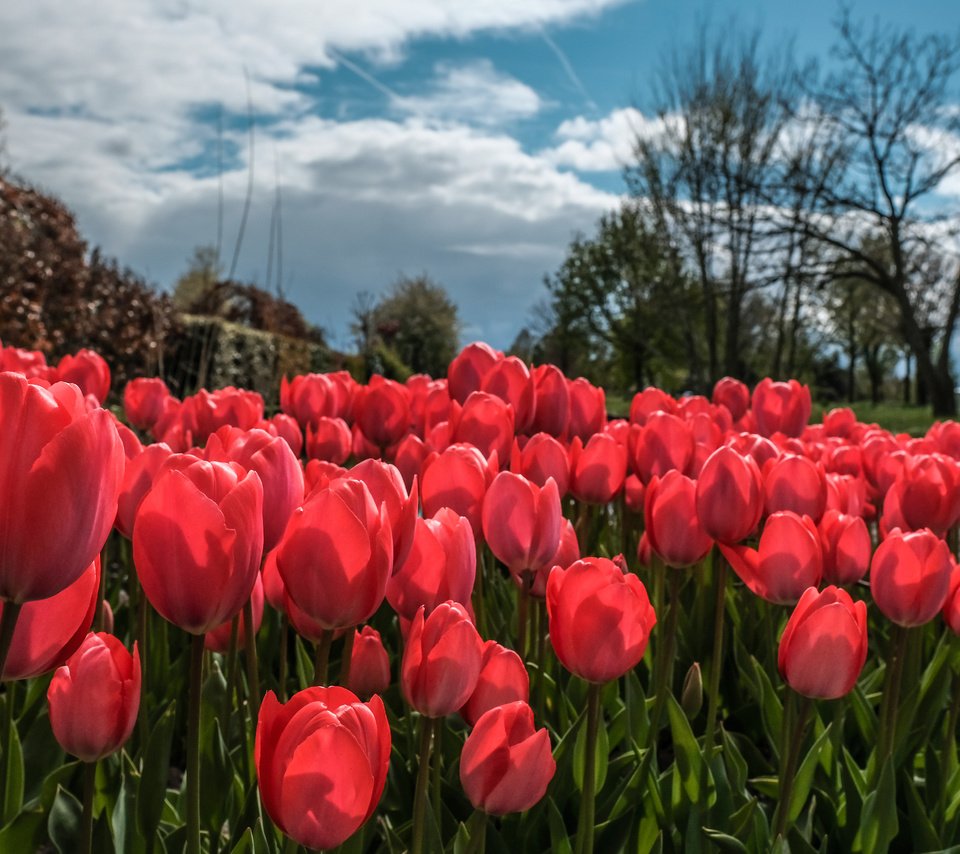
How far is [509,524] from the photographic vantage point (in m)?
1.52

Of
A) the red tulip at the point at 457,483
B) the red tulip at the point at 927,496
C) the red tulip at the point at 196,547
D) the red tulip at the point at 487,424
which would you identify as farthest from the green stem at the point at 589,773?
the red tulip at the point at 927,496

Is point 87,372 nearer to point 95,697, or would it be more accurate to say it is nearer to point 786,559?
point 95,697

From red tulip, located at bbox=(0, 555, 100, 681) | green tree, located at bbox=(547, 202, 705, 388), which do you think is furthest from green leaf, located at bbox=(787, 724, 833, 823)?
green tree, located at bbox=(547, 202, 705, 388)

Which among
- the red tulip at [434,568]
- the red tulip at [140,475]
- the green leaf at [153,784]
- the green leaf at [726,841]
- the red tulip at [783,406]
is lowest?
the green leaf at [726,841]

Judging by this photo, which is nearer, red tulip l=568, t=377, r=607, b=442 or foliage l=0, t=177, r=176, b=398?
red tulip l=568, t=377, r=607, b=442

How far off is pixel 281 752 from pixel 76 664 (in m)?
0.36

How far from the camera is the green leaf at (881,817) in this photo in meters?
1.61

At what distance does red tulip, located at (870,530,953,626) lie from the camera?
63.4 inches

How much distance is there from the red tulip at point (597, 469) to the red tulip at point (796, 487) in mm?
336

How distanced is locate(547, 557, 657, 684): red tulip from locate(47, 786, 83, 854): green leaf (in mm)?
915

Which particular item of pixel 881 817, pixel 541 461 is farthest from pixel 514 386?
pixel 881 817

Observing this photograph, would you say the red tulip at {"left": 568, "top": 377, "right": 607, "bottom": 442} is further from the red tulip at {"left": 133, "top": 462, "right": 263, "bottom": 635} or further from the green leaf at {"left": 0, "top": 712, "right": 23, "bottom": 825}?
the red tulip at {"left": 133, "top": 462, "right": 263, "bottom": 635}

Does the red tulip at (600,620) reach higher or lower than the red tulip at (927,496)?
lower

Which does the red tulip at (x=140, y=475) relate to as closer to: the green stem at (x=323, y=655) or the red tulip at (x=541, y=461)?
the green stem at (x=323, y=655)
